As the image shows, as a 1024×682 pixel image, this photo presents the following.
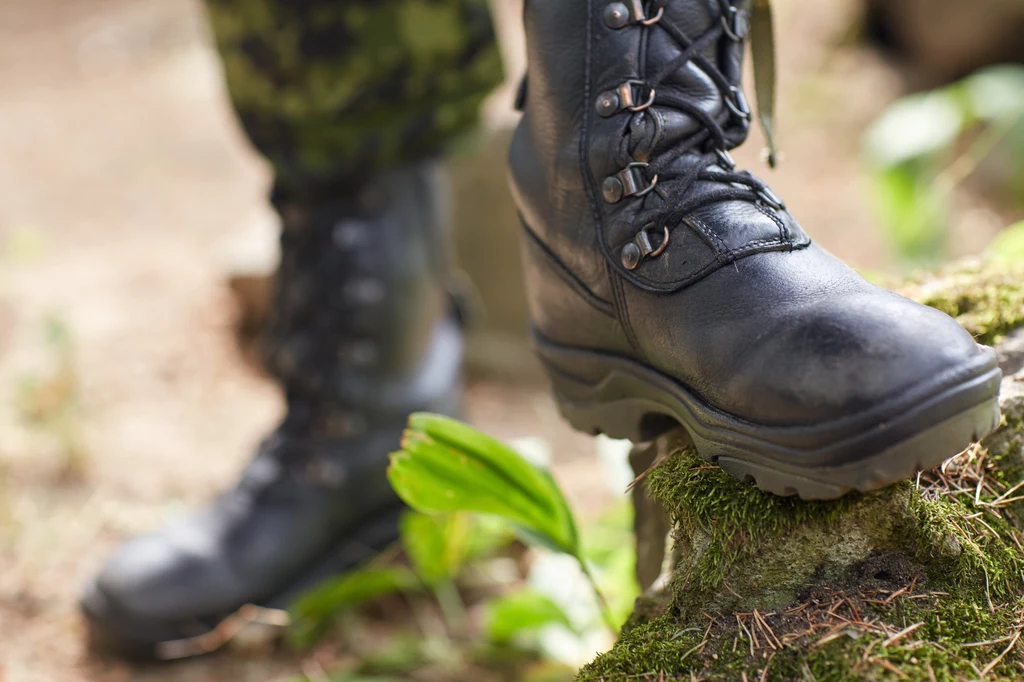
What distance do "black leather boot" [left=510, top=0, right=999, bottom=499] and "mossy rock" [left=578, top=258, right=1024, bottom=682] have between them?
0.21ft

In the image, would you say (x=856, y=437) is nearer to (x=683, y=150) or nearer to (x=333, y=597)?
(x=683, y=150)

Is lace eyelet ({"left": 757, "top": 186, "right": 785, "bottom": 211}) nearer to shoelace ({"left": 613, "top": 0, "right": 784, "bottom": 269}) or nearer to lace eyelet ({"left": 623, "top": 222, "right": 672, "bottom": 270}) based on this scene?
shoelace ({"left": 613, "top": 0, "right": 784, "bottom": 269})

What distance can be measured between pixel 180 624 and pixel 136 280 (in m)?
1.96

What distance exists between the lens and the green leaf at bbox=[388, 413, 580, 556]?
1135mm

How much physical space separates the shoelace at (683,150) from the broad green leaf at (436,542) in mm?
827

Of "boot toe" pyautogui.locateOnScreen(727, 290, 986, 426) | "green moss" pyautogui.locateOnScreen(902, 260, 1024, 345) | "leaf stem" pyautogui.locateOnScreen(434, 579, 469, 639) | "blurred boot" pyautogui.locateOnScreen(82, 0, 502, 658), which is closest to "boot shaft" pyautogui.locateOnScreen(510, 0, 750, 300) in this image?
"boot toe" pyautogui.locateOnScreen(727, 290, 986, 426)

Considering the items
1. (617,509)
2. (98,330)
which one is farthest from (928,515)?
(98,330)

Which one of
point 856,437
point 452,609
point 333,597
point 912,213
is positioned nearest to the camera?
point 856,437

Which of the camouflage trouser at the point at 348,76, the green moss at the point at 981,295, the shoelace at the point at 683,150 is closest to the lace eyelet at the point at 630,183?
the shoelace at the point at 683,150

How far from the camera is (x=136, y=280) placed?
333cm

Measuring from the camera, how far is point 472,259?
10.7ft

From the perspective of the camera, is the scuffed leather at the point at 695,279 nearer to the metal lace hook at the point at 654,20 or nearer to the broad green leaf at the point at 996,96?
the metal lace hook at the point at 654,20

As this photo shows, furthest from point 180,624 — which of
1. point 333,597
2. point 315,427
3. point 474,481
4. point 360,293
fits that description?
point 474,481

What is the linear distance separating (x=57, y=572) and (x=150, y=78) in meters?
4.24
